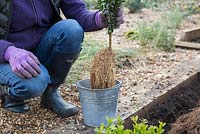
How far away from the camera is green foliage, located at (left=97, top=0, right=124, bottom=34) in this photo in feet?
9.46

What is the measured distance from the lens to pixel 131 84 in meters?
3.97

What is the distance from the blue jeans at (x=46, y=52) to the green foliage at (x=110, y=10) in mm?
215

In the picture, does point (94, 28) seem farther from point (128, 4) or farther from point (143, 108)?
point (128, 4)

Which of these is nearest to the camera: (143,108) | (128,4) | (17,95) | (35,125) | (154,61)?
(17,95)

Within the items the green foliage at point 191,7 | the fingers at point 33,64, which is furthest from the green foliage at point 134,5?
the fingers at point 33,64

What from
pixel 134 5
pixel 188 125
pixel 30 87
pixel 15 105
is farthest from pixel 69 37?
pixel 134 5

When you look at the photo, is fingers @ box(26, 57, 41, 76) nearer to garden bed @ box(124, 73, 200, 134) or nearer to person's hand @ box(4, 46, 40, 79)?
person's hand @ box(4, 46, 40, 79)

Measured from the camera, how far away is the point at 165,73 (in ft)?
13.9

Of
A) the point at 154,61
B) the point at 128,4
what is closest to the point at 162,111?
the point at 154,61

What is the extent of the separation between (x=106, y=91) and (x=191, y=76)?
1.34 m

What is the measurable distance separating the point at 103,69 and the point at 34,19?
52 centimetres

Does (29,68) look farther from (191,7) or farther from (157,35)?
(191,7)

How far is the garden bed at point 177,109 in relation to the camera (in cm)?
295

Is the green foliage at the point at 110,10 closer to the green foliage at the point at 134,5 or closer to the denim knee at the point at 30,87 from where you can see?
the denim knee at the point at 30,87
